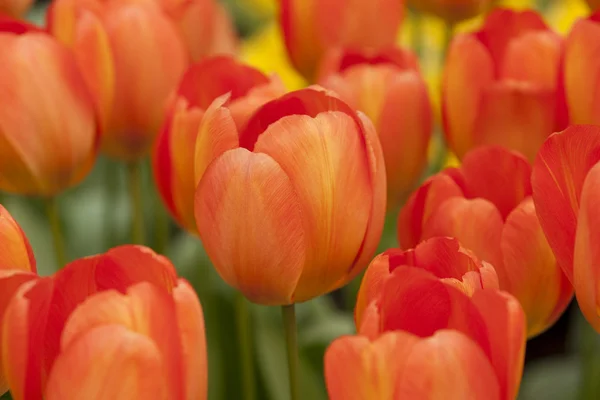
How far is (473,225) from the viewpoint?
476 millimetres

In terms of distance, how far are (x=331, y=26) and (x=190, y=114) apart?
0.82 ft

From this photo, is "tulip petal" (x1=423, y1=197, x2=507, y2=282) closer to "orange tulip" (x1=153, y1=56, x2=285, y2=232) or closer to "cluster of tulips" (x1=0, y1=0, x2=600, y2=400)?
"cluster of tulips" (x1=0, y1=0, x2=600, y2=400)

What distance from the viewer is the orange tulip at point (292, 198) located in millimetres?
447

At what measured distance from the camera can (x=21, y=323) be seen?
37cm

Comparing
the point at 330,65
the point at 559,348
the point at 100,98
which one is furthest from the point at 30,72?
the point at 559,348

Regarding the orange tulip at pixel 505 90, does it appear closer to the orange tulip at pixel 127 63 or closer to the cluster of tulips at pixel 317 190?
the cluster of tulips at pixel 317 190

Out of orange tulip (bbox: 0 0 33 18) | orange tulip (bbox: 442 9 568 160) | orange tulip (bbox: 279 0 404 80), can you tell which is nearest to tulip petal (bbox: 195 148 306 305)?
orange tulip (bbox: 442 9 568 160)

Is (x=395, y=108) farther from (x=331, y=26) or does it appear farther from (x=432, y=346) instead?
(x=432, y=346)

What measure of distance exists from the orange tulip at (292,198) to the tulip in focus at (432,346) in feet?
0.22

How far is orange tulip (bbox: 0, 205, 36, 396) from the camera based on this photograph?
1.33 ft

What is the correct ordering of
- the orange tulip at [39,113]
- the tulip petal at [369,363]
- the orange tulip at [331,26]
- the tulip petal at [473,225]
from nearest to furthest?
1. the tulip petal at [369,363]
2. the tulip petal at [473,225]
3. the orange tulip at [39,113]
4. the orange tulip at [331,26]

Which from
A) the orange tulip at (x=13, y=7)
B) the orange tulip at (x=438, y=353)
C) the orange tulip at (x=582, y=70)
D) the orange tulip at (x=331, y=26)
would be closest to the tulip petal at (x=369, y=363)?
the orange tulip at (x=438, y=353)

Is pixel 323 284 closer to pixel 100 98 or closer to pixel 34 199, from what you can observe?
pixel 100 98

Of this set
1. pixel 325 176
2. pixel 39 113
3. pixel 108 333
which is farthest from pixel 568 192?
pixel 39 113
